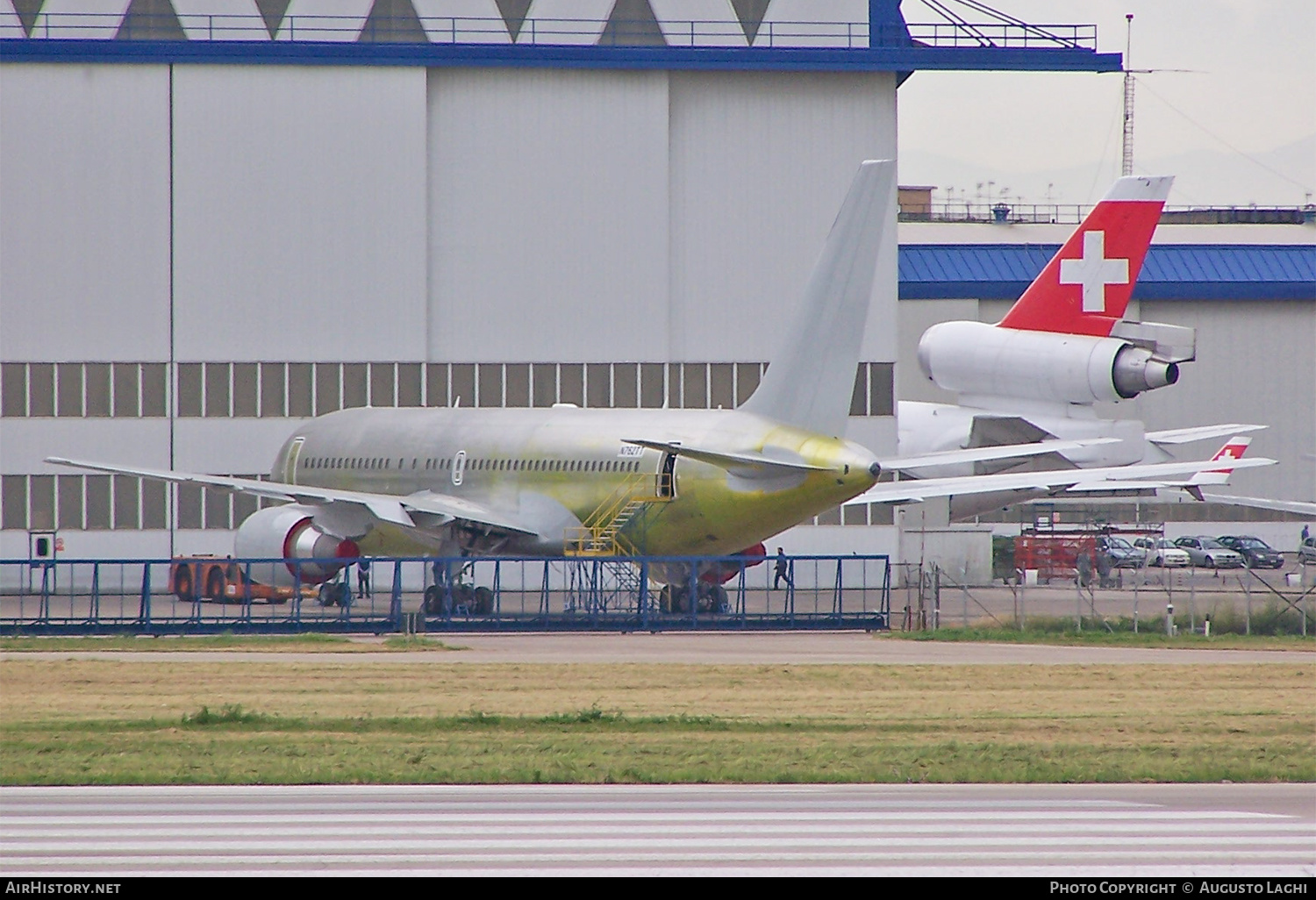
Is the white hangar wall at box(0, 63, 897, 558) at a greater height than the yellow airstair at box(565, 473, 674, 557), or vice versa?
the white hangar wall at box(0, 63, 897, 558)

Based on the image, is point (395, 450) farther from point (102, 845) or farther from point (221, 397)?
point (102, 845)

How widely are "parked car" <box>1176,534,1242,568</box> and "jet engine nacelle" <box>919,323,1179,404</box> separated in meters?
21.0

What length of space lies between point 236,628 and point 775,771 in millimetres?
20723

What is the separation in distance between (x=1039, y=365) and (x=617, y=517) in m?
16.1

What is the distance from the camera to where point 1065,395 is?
52312 mm

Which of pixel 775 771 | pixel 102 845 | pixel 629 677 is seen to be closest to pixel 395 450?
pixel 629 677

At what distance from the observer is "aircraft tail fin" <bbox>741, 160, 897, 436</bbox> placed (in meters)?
36.3

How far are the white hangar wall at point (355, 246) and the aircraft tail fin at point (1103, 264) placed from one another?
716 centimetres

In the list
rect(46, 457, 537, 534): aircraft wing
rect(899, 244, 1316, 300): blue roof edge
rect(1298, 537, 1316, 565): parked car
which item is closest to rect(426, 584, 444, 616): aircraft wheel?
rect(46, 457, 537, 534): aircraft wing

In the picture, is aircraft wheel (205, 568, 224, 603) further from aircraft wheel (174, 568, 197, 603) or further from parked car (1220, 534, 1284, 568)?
parked car (1220, 534, 1284, 568)

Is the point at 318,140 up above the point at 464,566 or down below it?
above

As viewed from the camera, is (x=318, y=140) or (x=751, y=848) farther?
(x=318, y=140)

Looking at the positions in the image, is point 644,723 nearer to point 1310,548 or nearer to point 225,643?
point 225,643

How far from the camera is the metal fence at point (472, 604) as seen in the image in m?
36.4
